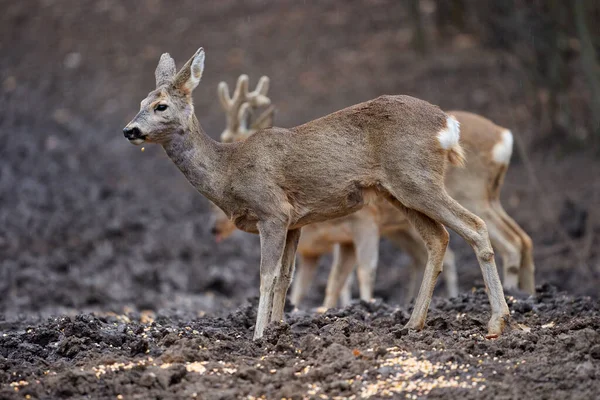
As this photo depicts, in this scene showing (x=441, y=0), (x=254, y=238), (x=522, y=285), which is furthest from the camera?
(x=441, y=0)

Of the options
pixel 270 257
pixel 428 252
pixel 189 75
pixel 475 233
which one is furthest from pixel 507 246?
pixel 189 75

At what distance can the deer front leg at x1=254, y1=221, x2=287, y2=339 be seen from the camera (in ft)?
25.3

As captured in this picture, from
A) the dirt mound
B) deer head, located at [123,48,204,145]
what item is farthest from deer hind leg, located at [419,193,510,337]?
deer head, located at [123,48,204,145]

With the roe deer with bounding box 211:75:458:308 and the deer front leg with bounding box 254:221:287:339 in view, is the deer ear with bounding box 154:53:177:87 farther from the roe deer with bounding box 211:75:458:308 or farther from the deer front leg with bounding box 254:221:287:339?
the roe deer with bounding box 211:75:458:308

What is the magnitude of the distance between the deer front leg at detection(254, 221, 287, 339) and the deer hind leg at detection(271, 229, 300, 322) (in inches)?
15.9

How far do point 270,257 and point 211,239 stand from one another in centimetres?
825

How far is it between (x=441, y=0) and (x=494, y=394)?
49.0ft

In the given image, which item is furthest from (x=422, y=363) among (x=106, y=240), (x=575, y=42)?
(x=575, y=42)

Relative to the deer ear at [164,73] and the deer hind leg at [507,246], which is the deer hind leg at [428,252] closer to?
the deer ear at [164,73]

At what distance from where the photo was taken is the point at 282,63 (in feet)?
75.2

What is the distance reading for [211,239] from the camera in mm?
15914

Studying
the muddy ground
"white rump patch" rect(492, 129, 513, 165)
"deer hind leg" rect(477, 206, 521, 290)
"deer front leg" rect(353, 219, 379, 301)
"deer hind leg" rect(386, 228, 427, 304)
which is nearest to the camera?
→ the muddy ground

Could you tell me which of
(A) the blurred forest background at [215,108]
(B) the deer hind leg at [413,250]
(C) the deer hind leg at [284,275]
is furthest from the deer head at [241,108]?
(C) the deer hind leg at [284,275]

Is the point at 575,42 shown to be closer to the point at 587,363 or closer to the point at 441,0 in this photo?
the point at 441,0
